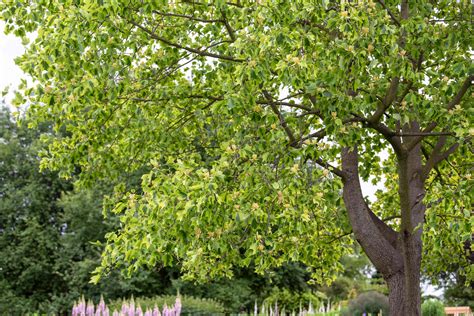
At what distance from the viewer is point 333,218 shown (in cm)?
1245

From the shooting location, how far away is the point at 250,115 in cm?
865

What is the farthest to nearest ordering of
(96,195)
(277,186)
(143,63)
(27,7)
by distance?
1. (96,195)
2. (143,63)
3. (27,7)
4. (277,186)

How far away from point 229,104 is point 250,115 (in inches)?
46.6

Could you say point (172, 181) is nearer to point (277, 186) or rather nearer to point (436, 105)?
point (277, 186)

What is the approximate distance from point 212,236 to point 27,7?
503 cm

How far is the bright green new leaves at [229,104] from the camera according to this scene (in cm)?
774

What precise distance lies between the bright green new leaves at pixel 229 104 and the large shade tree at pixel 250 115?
1.3 inches

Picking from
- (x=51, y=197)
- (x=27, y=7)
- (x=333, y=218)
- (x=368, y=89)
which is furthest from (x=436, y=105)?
(x=51, y=197)

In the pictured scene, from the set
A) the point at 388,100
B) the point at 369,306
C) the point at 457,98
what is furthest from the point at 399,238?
the point at 369,306

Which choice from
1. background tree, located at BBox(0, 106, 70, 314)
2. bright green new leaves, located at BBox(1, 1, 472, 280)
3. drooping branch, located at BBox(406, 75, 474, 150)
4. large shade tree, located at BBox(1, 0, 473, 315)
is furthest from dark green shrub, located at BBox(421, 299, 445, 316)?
background tree, located at BBox(0, 106, 70, 314)

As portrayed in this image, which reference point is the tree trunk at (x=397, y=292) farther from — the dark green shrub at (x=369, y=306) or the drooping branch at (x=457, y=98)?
the dark green shrub at (x=369, y=306)

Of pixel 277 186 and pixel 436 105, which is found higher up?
pixel 436 105

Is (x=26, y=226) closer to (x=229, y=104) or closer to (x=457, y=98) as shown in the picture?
(x=457, y=98)

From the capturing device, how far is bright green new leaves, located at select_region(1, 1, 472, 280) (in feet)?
25.4
